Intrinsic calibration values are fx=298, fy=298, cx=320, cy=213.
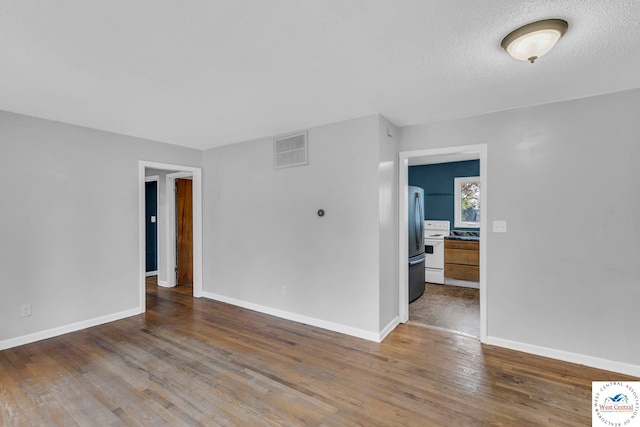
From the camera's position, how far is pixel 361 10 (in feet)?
5.08

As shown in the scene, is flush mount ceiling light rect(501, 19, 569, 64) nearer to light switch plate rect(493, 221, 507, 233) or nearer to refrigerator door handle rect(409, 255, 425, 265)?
light switch plate rect(493, 221, 507, 233)

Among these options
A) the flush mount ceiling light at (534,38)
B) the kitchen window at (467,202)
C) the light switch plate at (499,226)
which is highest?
the flush mount ceiling light at (534,38)

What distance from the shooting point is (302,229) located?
369 centimetres

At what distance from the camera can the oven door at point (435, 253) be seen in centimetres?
562

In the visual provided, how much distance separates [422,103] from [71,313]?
14.7 ft

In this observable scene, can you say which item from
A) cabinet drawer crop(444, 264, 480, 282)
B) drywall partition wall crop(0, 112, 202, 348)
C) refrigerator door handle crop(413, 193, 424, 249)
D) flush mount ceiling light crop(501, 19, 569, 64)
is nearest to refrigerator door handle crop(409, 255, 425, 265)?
refrigerator door handle crop(413, 193, 424, 249)

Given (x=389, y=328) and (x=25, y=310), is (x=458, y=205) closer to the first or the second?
(x=389, y=328)

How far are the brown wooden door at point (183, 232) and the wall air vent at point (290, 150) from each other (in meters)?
2.72

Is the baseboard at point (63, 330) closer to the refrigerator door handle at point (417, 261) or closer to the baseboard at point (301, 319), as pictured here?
the baseboard at point (301, 319)

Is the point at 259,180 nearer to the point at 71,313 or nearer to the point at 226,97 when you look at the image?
the point at 226,97

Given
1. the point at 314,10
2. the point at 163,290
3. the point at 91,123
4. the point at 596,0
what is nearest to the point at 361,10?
the point at 314,10

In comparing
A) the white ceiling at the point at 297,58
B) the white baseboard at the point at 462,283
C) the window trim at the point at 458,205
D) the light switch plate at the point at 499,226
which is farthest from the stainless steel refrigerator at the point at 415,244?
the window trim at the point at 458,205

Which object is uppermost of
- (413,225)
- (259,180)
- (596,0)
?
(596,0)

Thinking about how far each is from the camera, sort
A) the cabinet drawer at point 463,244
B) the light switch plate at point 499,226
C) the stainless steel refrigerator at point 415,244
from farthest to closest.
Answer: the cabinet drawer at point 463,244 < the stainless steel refrigerator at point 415,244 < the light switch plate at point 499,226
